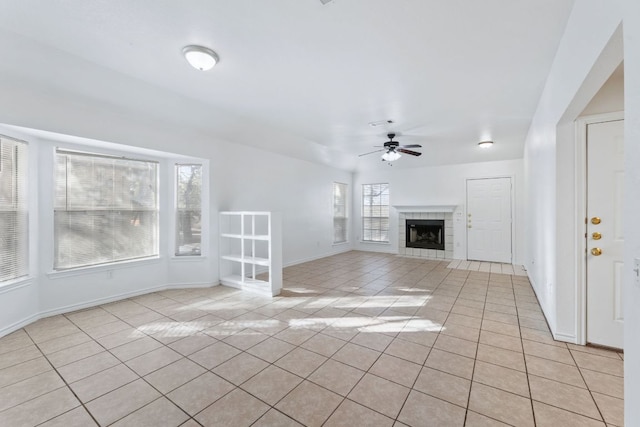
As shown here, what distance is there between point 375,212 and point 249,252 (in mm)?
4488

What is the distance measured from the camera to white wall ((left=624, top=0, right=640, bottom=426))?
103 cm

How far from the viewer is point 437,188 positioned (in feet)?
23.7

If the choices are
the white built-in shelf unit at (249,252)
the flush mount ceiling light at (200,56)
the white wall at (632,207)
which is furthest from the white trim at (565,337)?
the flush mount ceiling light at (200,56)

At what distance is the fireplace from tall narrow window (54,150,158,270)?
6178 millimetres

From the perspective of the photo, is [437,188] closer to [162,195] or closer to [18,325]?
[162,195]

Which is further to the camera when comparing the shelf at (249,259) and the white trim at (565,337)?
the shelf at (249,259)

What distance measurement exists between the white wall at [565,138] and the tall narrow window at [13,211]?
506 cm

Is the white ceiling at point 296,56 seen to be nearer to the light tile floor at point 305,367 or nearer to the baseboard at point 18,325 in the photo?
the baseboard at point 18,325

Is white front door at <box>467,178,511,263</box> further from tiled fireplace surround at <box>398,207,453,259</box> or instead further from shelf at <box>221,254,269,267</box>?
shelf at <box>221,254,269,267</box>

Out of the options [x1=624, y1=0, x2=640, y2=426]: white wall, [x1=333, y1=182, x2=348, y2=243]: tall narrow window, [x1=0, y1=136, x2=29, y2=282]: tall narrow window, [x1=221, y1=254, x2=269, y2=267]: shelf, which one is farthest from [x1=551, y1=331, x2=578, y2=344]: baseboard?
[x1=0, y1=136, x2=29, y2=282]: tall narrow window

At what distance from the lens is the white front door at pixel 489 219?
6.32 metres

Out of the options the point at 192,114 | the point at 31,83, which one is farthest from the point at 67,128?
the point at 192,114

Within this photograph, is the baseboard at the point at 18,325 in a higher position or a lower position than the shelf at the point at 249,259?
lower

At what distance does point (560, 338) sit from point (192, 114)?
5.11 m
